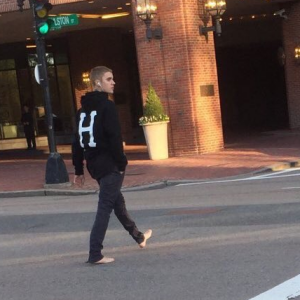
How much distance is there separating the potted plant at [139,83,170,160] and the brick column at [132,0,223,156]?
65cm

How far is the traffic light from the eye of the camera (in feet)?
50.7

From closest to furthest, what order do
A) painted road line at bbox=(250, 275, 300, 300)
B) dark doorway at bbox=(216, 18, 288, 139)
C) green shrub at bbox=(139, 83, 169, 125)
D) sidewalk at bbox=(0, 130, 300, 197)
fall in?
painted road line at bbox=(250, 275, 300, 300) → sidewalk at bbox=(0, 130, 300, 197) → green shrub at bbox=(139, 83, 169, 125) → dark doorway at bbox=(216, 18, 288, 139)

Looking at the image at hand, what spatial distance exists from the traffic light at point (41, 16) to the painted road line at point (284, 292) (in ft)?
34.3

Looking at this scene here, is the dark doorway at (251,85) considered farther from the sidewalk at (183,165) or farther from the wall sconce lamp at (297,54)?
the sidewalk at (183,165)

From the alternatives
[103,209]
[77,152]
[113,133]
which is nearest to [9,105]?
[77,152]

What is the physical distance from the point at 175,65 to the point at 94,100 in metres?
13.4

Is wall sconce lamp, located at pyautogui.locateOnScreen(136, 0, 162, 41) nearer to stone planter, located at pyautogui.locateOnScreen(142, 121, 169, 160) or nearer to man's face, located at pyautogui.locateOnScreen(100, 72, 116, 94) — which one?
stone planter, located at pyautogui.locateOnScreen(142, 121, 169, 160)

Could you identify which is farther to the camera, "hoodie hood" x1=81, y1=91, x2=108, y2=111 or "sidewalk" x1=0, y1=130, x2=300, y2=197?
"sidewalk" x1=0, y1=130, x2=300, y2=197

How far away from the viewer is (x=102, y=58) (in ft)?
94.9

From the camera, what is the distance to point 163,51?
20.8 metres

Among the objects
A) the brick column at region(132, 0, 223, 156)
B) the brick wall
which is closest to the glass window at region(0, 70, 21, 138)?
the brick wall

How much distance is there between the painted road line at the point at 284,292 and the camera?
19.4 feet

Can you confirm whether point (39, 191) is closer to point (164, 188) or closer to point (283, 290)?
point (164, 188)

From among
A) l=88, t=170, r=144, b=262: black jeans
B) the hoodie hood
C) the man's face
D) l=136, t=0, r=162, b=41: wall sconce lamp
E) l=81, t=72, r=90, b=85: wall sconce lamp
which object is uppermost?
l=136, t=0, r=162, b=41: wall sconce lamp
